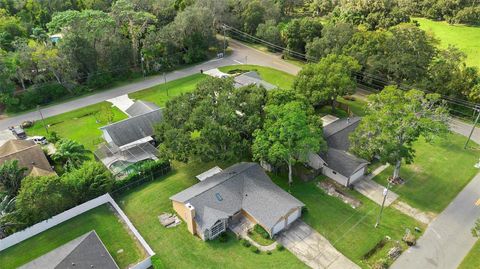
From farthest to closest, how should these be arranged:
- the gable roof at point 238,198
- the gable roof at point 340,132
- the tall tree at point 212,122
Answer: the gable roof at point 340,132, the tall tree at point 212,122, the gable roof at point 238,198

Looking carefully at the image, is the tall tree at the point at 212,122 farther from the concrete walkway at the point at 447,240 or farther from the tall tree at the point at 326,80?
the concrete walkway at the point at 447,240

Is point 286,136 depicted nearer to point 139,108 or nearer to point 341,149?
point 341,149

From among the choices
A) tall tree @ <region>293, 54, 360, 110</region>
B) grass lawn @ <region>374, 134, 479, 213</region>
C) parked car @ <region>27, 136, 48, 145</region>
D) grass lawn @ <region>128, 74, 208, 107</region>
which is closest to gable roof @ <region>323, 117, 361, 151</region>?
tall tree @ <region>293, 54, 360, 110</region>

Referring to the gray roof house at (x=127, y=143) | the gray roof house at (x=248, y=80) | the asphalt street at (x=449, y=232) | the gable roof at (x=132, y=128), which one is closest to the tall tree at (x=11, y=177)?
the gray roof house at (x=127, y=143)

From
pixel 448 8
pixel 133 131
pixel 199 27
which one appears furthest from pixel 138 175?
pixel 448 8

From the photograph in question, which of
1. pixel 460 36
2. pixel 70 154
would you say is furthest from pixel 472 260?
pixel 460 36

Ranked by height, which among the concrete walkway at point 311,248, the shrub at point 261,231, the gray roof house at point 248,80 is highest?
the gray roof house at point 248,80
